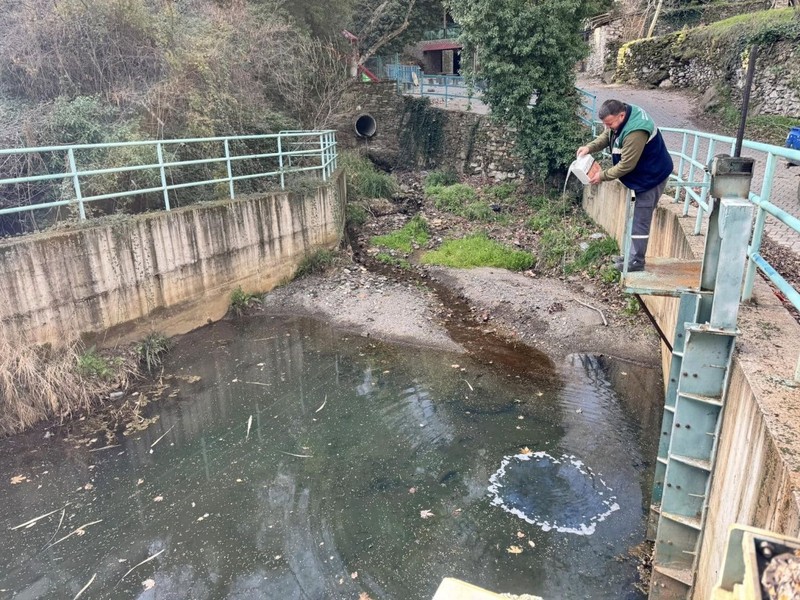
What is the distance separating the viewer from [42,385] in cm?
695

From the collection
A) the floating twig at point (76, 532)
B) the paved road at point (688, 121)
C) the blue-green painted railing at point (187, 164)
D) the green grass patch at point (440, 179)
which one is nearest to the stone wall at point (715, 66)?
the paved road at point (688, 121)

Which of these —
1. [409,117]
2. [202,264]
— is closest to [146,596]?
[202,264]

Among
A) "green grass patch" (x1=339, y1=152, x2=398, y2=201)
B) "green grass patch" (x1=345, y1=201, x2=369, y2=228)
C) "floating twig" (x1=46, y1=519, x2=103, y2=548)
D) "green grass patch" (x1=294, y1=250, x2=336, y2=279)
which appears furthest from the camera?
"green grass patch" (x1=339, y1=152, x2=398, y2=201)

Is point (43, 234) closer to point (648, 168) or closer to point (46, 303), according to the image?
point (46, 303)

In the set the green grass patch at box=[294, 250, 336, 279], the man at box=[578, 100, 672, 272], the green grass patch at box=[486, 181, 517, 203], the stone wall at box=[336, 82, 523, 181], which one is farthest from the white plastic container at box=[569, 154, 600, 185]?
the stone wall at box=[336, 82, 523, 181]

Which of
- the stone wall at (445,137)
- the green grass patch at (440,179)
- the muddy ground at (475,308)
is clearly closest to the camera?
the muddy ground at (475,308)

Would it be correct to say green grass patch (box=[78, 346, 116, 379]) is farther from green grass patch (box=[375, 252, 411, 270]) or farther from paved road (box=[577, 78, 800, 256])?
paved road (box=[577, 78, 800, 256])

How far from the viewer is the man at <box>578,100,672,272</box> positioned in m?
4.55

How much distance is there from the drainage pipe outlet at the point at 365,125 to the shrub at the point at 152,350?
49.0ft

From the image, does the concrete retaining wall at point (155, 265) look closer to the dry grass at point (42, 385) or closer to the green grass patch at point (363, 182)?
the dry grass at point (42, 385)

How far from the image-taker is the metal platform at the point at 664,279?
4002 mm

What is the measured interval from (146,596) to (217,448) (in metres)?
2.04

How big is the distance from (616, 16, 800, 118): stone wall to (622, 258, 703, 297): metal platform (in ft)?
44.4

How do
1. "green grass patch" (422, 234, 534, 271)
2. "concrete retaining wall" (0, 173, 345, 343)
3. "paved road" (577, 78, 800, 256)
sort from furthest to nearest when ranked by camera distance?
"green grass patch" (422, 234, 534, 271), "paved road" (577, 78, 800, 256), "concrete retaining wall" (0, 173, 345, 343)
